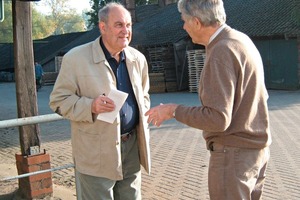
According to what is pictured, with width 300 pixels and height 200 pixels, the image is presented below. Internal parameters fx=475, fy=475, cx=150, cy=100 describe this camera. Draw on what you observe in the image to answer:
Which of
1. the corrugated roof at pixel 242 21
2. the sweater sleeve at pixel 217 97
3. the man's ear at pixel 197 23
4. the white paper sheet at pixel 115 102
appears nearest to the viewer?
the sweater sleeve at pixel 217 97

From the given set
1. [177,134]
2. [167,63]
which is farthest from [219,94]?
[167,63]

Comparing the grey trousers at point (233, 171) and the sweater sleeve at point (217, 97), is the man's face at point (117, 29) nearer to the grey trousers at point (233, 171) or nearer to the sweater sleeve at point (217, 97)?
the sweater sleeve at point (217, 97)

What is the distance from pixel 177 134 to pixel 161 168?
3265mm

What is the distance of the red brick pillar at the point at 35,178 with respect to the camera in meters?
5.50

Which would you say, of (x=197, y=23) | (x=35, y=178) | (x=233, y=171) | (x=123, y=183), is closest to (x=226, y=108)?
(x=233, y=171)

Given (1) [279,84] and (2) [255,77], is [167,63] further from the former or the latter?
(2) [255,77]

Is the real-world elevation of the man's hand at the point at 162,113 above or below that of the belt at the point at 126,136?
above

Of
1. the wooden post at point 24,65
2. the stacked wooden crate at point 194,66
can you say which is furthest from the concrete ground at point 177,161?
the stacked wooden crate at point 194,66

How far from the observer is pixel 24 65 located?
5461 millimetres

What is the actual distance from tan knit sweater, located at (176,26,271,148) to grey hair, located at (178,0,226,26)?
0.29 ft

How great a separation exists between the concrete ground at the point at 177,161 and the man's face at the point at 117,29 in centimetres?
290

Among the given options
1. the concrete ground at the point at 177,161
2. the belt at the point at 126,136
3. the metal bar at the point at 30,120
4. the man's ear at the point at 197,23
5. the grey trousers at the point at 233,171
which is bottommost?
the concrete ground at the point at 177,161

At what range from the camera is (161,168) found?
24.3 ft

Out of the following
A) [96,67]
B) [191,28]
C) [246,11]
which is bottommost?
[96,67]
